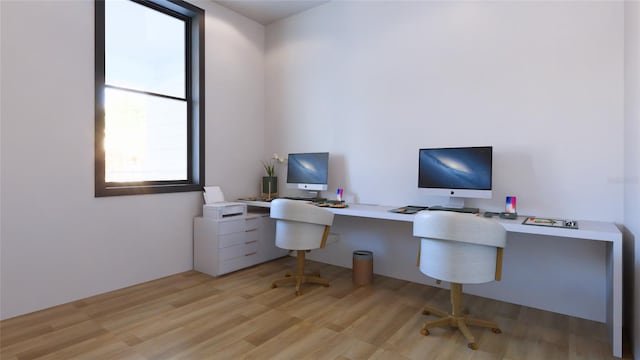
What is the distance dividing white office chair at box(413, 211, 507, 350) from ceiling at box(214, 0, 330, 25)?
3.12 m

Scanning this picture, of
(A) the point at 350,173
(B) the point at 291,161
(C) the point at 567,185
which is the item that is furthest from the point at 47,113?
(C) the point at 567,185

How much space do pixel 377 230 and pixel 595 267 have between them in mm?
1867

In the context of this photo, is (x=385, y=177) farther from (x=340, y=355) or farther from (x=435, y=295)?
(x=340, y=355)

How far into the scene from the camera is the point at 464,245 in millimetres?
2232

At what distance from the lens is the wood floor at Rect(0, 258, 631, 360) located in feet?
7.15

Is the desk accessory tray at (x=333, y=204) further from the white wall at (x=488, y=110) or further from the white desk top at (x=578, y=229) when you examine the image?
the white desk top at (x=578, y=229)

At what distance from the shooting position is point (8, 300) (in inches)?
104

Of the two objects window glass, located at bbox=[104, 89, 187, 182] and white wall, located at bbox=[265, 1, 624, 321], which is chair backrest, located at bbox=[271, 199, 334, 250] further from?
window glass, located at bbox=[104, 89, 187, 182]

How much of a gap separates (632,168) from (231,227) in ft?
11.1

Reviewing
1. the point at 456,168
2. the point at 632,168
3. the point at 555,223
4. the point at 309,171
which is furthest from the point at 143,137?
the point at 632,168

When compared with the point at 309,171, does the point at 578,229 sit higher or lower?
lower

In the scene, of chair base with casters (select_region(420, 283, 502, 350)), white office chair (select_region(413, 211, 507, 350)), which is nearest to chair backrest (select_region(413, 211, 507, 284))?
white office chair (select_region(413, 211, 507, 350))

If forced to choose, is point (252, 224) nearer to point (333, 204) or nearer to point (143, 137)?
point (333, 204)

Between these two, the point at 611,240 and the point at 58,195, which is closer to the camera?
the point at 611,240
